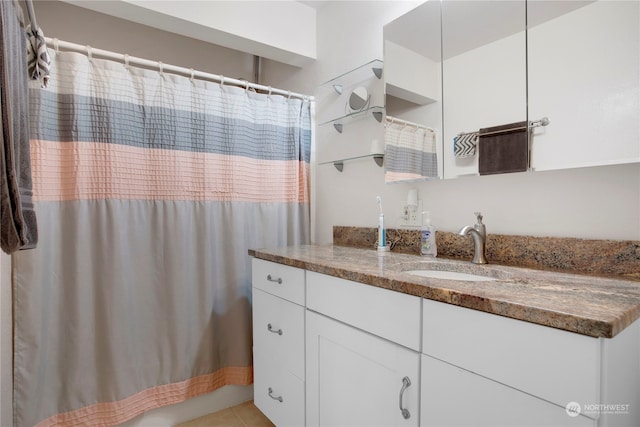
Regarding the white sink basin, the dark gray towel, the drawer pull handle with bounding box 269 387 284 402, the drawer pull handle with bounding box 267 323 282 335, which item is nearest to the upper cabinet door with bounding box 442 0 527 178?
the white sink basin

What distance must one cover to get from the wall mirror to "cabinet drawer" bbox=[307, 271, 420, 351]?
684 millimetres

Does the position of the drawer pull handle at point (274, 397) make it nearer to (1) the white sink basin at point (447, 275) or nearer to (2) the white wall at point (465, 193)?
(1) the white sink basin at point (447, 275)

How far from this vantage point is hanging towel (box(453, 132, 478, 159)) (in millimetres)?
1299

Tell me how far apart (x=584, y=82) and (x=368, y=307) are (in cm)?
99

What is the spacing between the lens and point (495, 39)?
123cm

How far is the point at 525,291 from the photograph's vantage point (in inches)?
30.5

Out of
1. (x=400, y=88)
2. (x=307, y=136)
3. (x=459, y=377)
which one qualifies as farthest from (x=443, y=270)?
(x=307, y=136)

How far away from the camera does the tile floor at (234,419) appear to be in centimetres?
171

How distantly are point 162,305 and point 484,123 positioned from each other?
66.7 inches

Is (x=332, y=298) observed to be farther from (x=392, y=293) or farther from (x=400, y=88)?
(x=400, y=88)

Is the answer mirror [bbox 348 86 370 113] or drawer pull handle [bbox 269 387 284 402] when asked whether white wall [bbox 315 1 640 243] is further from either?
drawer pull handle [bbox 269 387 284 402]

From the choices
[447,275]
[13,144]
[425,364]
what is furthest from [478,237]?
[13,144]

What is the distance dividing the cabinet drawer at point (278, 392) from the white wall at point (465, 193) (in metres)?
0.85

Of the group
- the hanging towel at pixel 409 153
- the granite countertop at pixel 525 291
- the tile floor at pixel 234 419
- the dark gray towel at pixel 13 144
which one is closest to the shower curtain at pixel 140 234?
the tile floor at pixel 234 419
